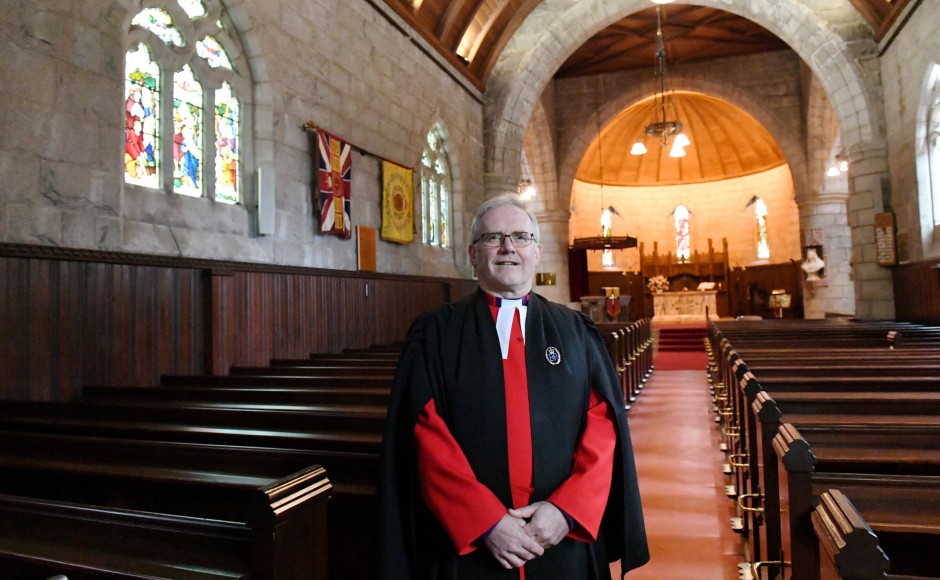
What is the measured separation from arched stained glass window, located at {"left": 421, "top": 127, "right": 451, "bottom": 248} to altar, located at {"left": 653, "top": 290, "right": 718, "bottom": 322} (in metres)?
9.78

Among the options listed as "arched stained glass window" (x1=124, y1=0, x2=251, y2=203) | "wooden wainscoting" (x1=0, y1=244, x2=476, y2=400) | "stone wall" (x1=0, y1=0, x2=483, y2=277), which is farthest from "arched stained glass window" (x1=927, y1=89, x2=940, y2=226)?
"arched stained glass window" (x1=124, y1=0, x2=251, y2=203)

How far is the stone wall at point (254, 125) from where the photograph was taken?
4.02m

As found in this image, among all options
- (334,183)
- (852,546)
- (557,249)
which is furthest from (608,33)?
(852,546)

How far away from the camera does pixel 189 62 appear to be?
18.1ft

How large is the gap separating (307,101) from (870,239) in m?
9.08

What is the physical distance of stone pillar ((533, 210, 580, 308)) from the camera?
54.8 feet

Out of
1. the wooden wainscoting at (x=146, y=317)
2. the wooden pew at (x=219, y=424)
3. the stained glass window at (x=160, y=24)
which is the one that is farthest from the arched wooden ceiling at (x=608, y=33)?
the wooden pew at (x=219, y=424)

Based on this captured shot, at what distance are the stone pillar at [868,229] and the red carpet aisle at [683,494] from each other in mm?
4628

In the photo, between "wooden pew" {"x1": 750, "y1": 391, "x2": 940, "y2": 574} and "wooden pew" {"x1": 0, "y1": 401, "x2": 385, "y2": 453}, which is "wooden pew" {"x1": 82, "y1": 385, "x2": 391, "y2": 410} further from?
"wooden pew" {"x1": 750, "y1": 391, "x2": 940, "y2": 574}

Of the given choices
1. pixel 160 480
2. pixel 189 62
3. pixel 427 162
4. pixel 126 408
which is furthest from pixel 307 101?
pixel 160 480

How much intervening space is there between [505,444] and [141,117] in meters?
4.93

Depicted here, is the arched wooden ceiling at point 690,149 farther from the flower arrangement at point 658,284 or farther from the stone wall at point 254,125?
the stone wall at point 254,125

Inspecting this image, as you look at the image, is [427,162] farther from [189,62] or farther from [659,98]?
[659,98]

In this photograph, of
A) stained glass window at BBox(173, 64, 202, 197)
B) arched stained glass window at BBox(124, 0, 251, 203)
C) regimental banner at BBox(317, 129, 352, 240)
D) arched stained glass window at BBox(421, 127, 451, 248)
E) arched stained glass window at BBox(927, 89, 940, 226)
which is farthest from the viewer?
arched stained glass window at BBox(421, 127, 451, 248)
